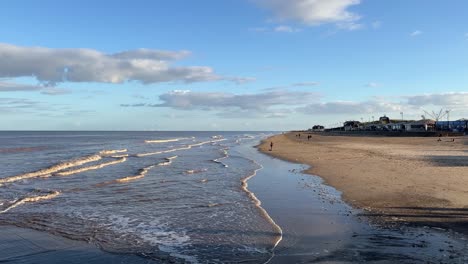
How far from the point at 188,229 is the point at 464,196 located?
31.0ft

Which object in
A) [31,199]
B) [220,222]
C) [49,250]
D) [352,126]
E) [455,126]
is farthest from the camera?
[352,126]

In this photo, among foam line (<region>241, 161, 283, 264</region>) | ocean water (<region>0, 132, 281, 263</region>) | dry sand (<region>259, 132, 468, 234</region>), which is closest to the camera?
foam line (<region>241, 161, 283, 264</region>)

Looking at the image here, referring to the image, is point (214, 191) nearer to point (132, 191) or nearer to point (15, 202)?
point (132, 191)

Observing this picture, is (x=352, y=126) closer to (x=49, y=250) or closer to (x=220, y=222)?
(x=220, y=222)

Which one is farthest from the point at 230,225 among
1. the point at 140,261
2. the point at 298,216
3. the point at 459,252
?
the point at 459,252

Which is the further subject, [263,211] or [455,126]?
[455,126]

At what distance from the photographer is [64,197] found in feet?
54.7

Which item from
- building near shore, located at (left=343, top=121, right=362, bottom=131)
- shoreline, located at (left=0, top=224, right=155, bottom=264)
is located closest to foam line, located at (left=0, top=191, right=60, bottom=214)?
shoreline, located at (left=0, top=224, right=155, bottom=264)

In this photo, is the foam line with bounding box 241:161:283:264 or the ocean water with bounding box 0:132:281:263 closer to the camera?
the foam line with bounding box 241:161:283:264

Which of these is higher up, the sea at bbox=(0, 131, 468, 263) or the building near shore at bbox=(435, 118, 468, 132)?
the building near shore at bbox=(435, 118, 468, 132)

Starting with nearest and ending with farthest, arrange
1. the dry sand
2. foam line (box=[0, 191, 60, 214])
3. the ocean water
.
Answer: the ocean water
the dry sand
foam line (box=[0, 191, 60, 214])

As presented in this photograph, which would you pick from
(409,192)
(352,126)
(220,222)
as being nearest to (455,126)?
(352,126)

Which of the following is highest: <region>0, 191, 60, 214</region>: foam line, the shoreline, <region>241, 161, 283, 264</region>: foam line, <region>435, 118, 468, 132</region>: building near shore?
<region>435, 118, 468, 132</region>: building near shore

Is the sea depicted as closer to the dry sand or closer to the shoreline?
the shoreline
